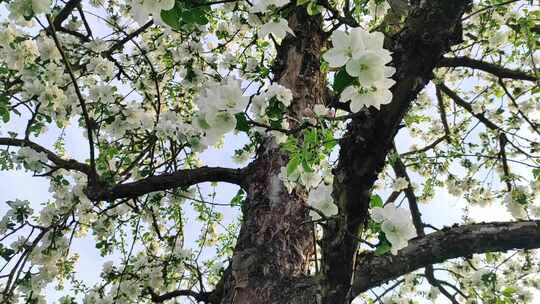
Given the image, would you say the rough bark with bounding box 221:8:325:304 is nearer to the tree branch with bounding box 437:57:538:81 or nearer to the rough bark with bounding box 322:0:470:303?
the rough bark with bounding box 322:0:470:303

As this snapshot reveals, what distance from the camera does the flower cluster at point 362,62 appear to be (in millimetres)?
1085

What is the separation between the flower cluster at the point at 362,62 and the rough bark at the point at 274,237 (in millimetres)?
299

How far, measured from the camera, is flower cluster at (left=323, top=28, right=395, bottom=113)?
3.56ft

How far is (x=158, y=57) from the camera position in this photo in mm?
4055

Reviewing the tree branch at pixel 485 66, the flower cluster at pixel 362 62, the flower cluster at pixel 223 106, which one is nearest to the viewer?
the flower cluster at pixel 362 62

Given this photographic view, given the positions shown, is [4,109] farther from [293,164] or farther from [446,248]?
[446,248]

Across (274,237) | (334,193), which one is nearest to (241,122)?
(334,193)

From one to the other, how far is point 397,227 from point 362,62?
1.59 feet

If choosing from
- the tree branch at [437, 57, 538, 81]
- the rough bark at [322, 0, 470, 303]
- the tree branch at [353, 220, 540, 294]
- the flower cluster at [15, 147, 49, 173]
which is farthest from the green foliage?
the tree branch at [437, 57, 538, 81]

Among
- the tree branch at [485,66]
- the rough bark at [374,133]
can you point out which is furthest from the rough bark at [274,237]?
the tree branch at [485,66]

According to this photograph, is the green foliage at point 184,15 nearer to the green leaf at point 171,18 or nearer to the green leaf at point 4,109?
the green leaf at point 171,18

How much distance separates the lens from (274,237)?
2055 mm

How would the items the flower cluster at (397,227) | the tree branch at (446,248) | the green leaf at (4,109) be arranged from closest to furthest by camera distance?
the flower cluster at (397,227), the tree branch at (446,248), the green leaf at (4,109)

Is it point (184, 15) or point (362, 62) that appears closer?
point (362, 62)
